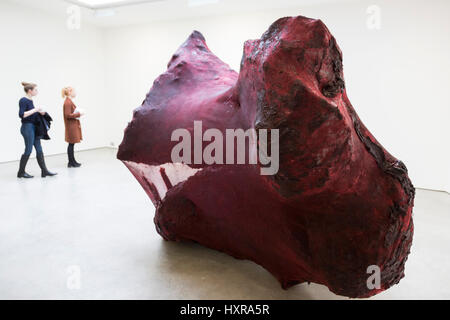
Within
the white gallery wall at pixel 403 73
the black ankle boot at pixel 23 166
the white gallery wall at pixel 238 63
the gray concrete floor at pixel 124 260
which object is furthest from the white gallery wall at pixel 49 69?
the white gallery wall at pixel 403 73

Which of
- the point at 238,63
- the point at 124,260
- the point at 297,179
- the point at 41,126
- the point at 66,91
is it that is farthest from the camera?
the point at 238,63

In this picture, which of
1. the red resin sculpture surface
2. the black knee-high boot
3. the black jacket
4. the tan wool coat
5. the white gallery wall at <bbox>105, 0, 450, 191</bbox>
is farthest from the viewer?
the black knee-high boot

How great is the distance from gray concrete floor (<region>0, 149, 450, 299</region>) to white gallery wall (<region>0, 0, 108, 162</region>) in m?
2.74

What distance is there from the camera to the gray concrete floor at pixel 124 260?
1.64 m

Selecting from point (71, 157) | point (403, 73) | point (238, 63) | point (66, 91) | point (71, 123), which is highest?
point (238, 63)

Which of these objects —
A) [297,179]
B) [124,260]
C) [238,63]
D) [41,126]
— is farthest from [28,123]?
[297,179]

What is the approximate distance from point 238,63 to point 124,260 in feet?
13.3

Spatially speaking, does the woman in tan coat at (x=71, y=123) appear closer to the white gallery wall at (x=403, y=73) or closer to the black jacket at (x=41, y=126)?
the black jacket at (x=41, y=126)

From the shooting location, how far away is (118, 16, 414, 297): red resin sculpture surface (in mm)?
1026

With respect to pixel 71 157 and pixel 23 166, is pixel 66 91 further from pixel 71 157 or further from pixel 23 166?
pixel 23 166

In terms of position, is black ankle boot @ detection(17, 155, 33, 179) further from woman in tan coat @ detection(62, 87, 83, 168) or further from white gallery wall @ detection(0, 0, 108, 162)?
white gallery wall @ detection(0, 0, 108, 162)

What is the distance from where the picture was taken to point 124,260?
6.42 feet

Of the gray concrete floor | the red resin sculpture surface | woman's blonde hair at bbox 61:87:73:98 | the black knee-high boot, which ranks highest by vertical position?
woman's blonde hair at bbox 61:87:73:98

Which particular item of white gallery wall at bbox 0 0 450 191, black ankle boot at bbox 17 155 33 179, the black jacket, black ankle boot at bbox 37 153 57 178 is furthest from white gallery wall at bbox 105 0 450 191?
black ankle boot at bbox 17 155 33 179
